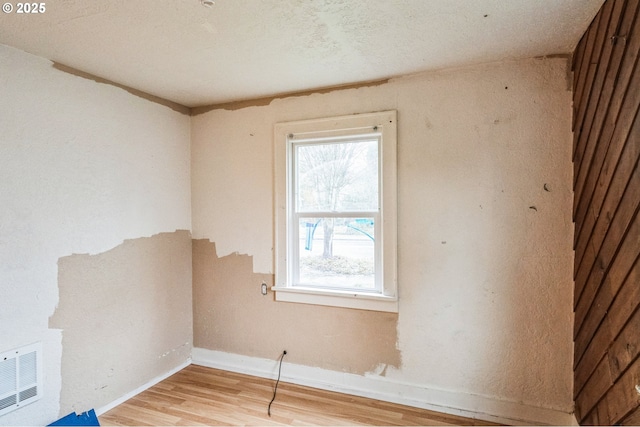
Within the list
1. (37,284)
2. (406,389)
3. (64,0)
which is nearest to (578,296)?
(406,389)

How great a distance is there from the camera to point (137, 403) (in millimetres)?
2512

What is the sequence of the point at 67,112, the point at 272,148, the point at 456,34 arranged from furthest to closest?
1. the point at 272,148
2. the point at 67,112
3. the point at 456,34

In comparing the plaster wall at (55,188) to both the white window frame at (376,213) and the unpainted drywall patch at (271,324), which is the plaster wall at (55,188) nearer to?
the unpainted drywall patch at (271,324)

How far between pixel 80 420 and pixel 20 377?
470 mm

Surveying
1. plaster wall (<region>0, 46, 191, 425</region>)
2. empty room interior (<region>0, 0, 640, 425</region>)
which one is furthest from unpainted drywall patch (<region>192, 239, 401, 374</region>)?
plaster wall (<region>0, 46, 191, 425</region>)

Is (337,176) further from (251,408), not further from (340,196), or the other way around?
(251,408)

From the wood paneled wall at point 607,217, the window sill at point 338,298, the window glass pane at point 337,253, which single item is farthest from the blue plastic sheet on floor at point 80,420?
the wood paneled wall at point 607,217

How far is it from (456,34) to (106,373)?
3183mm

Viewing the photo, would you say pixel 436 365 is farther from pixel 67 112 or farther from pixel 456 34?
pixel 67 112

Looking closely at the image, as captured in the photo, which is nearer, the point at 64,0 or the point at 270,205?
the point at 64,0

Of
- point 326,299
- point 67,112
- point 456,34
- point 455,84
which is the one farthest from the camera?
point 326,299

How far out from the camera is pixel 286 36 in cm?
184

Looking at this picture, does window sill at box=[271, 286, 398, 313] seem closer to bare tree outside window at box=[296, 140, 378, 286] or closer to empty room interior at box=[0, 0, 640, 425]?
empty room interior at box=[0, 0, 640, 425]

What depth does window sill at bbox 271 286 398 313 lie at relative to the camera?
8.23 feet
